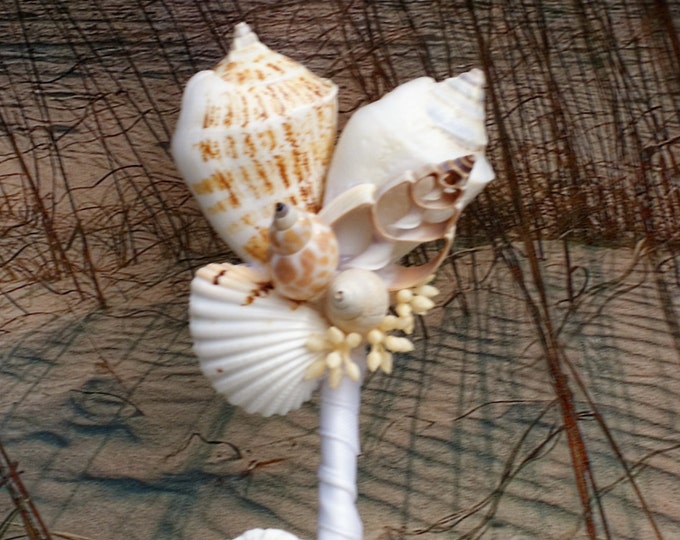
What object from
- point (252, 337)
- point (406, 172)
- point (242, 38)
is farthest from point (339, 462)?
point (242, 38)

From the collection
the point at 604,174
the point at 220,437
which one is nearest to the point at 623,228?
the point at 604,174

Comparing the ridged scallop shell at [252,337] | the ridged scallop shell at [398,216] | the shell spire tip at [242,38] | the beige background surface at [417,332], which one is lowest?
the beige background surface at [417,332]

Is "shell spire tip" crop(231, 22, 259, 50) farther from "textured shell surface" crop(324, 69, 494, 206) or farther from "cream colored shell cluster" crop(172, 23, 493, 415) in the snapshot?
"textured shell surface" crop(324, 69, 494, 206)

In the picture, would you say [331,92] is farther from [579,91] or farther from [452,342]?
[579,91]

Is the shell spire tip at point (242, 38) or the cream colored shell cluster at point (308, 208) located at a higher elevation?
the shell spire tip at point (242, 38)

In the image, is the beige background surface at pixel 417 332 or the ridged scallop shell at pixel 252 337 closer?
the ridged scallop shell at pixel 252 337

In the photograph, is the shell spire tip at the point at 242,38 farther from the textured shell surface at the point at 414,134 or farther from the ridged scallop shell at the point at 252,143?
the textured shell surface at the point at 414,134

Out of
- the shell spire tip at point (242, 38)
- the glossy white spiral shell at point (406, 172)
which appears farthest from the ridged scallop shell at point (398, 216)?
the shell spire tip at point (242, 38)

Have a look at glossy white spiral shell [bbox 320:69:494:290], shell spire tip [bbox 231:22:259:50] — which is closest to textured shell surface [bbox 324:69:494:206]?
glossy white spiral shell [bbox 320:69:494:290]
